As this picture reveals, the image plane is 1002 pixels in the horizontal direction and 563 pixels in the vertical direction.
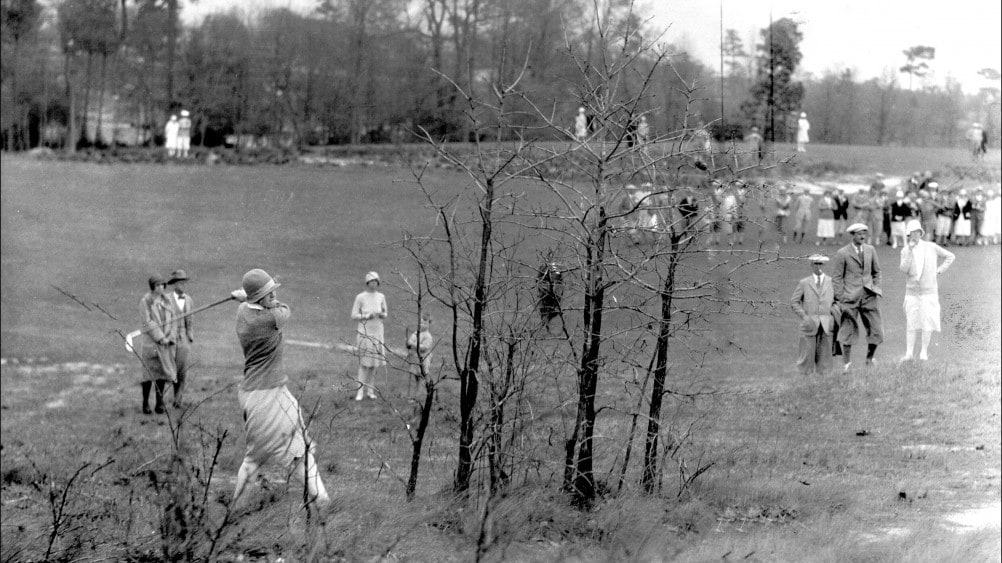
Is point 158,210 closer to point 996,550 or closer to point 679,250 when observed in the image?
point 679,250

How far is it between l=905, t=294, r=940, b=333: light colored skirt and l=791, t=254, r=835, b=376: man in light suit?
66 centimetres

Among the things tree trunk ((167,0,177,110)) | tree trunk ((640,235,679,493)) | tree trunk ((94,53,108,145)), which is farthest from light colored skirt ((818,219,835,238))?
tree trunk ((94,53,108,145))

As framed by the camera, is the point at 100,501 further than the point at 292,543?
Yes

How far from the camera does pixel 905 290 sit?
10375mm

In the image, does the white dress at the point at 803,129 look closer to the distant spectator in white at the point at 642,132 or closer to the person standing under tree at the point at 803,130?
the person standing under tree at the point at 803,130

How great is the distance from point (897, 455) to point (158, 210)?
13723 millimetres

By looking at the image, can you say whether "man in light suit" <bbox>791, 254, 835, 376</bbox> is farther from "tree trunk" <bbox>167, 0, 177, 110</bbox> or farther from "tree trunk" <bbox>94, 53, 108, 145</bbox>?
"tree trunk" <bbox>94, 53, 108, 145</bbox>

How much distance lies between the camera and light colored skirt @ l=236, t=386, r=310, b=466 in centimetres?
811

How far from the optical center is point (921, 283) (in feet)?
33.7

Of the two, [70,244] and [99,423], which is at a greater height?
[70,244]

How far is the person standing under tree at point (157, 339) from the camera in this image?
13.2 metres

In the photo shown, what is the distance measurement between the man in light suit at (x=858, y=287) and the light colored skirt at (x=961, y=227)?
0.96 m

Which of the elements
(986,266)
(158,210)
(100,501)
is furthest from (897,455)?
(158,210)

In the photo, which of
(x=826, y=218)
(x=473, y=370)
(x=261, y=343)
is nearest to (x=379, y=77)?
(x=826, y=218)
